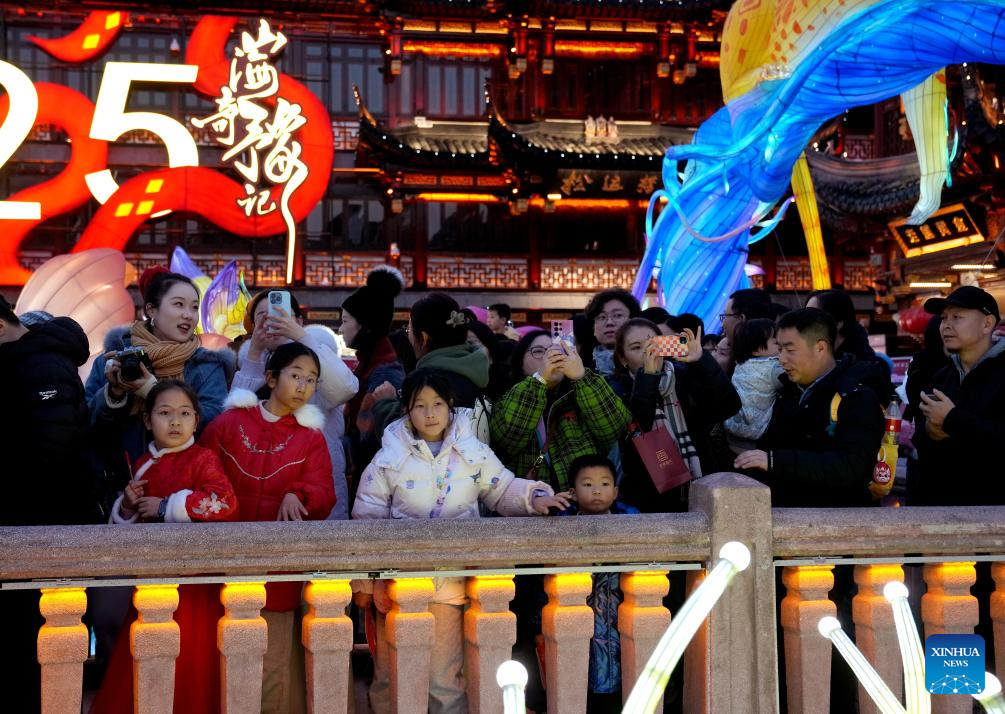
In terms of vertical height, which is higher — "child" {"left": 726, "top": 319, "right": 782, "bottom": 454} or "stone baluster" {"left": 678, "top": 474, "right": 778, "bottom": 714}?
"child" {"left": 726, "top": 319, "right": 782, "bottom": 454}

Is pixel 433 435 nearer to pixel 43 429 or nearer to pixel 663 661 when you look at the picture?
pixel 43 429

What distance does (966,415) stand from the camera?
2850 mm

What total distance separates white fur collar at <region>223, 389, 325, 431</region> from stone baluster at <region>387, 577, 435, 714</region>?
0.71 m

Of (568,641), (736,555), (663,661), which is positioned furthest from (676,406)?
(663,661)

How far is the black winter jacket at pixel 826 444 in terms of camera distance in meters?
2.72

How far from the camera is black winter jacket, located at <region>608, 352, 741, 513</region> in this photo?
298 cm

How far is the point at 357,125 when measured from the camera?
15.6 m

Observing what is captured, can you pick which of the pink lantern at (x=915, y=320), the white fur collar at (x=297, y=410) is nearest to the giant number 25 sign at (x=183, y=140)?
the pink lantern at (x=915, y=320)

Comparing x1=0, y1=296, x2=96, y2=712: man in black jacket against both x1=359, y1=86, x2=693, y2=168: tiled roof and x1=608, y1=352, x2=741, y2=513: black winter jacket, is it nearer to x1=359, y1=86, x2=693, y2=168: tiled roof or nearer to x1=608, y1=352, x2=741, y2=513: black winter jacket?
x1=608, y1=352, x2=741, y2=513: black winter jacket

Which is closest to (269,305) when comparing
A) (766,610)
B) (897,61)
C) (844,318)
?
(766,610)

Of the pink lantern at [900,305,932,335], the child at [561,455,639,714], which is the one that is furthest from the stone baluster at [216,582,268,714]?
the pink lantern at [900,305,932,335]

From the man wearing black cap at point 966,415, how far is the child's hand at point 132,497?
2231 millimetres

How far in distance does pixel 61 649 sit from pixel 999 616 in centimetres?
220

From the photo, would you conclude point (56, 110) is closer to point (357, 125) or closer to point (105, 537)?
point (357, 125)
